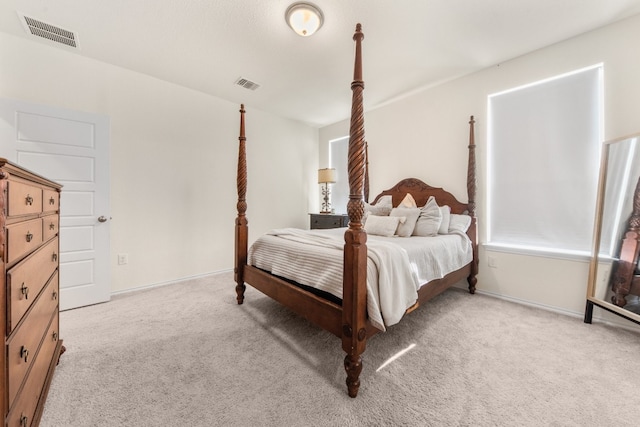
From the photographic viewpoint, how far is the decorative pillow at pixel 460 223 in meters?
2.88

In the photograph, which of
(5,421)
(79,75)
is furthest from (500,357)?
(79,75)

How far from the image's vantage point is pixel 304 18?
207 centimetres

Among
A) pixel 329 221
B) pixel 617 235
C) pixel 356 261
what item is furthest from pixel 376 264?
pixel 329 221

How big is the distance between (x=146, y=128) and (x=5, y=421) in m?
3.12

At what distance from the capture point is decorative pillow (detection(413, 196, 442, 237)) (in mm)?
2779

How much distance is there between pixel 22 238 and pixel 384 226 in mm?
2675

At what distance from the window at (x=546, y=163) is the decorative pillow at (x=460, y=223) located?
1.06 ft

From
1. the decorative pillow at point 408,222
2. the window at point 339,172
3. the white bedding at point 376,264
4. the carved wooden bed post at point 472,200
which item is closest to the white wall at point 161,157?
the window at point 339,172

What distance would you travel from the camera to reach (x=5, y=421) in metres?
0.79

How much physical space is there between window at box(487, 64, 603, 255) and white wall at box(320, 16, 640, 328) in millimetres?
99

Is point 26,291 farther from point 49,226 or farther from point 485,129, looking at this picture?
point 485,129

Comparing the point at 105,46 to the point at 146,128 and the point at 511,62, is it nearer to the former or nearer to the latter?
the point at 146,128

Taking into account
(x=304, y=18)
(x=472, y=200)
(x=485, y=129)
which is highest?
(x=304, y=18)

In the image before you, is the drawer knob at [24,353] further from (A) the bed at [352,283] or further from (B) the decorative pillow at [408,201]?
(B) the decorative pillow at [408,201]
